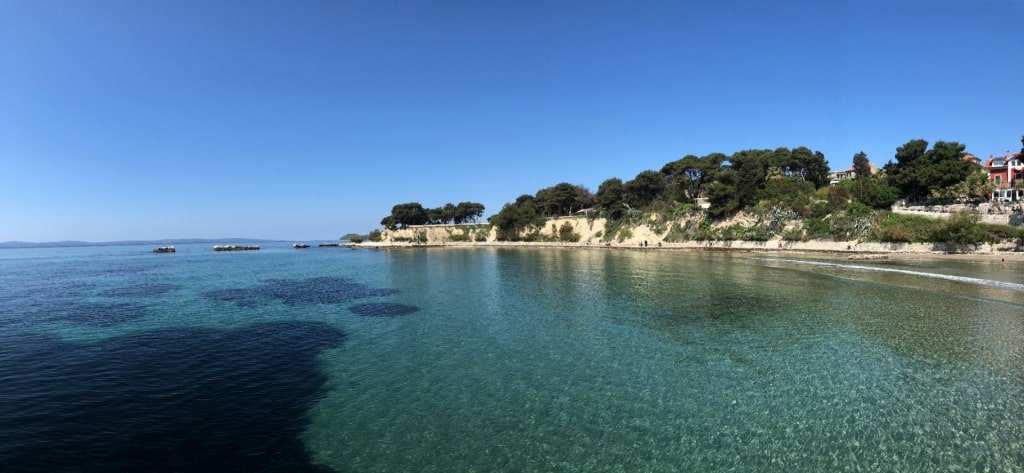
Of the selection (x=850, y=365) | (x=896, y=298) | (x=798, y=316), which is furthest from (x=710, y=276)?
(x=850, y=365)

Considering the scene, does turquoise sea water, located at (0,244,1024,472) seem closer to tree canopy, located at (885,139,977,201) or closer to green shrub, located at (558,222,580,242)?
tree canopy, located at (885,139,977,201)

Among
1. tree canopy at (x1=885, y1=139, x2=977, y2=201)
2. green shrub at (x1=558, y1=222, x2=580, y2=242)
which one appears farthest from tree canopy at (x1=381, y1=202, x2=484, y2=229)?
tree canopy at (x1=885, y1=139, x2=977, y2=201)

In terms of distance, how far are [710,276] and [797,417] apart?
27.9 meters

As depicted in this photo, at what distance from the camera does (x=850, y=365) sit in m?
13.3

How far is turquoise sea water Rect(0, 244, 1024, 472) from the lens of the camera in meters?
8.38

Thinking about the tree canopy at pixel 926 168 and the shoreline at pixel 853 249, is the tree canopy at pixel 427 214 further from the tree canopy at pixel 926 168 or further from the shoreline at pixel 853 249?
the tree canopy at pixel 926 168

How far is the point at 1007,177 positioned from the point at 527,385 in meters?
94.9

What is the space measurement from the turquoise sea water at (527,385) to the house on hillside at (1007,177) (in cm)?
5120

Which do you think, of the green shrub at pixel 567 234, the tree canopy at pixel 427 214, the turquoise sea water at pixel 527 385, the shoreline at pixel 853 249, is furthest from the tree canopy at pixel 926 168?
the tree canopy at pixel 427 214

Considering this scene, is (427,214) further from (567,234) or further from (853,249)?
(853,249)

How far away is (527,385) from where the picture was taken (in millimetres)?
12133

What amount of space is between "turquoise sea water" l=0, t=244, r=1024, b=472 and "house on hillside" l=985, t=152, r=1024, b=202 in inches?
2016

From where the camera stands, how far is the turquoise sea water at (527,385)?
8.38m

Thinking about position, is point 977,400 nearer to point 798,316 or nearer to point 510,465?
point 798,316
